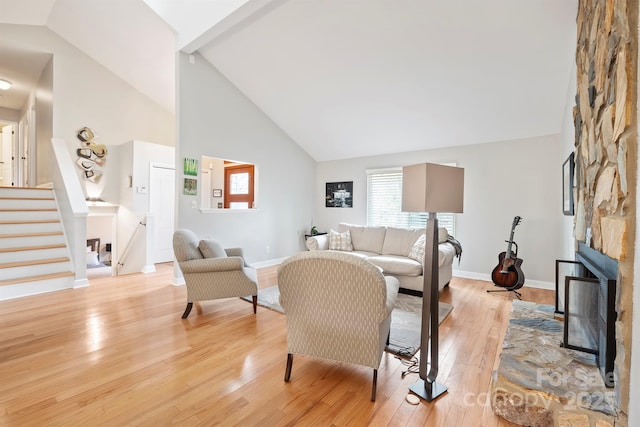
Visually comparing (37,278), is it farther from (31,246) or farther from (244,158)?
(244,158)

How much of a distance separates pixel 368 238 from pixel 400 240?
55cm

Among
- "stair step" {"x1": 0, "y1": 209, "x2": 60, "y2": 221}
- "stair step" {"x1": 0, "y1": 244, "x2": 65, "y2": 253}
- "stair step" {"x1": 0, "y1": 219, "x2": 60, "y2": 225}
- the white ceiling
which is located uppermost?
the white ceiling

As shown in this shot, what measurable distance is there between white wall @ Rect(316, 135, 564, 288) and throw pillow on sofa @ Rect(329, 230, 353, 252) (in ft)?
6.34

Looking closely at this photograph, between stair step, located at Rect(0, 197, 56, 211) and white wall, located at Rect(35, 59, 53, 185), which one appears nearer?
stair step, located at Rect(0, 197, 56, 211)

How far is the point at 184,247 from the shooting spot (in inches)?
121

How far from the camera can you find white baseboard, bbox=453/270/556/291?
4.31 meters

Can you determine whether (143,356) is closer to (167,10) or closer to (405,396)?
(405,396)

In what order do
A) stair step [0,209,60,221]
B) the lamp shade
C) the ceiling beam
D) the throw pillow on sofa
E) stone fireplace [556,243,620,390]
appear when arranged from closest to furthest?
stone fireplace [556,243,620,390] → the lamp shade → the ceiling beam → stair step [0,209,60,221] → the throw pillow on sofa

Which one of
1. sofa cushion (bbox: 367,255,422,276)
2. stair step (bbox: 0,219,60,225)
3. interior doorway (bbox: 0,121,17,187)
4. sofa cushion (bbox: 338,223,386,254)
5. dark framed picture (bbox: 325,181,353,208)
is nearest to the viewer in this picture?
sofa cushion (bbox: 367,255,422,276)

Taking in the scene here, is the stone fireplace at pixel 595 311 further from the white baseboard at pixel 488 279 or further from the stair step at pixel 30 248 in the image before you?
the stair step at pixel 30 248

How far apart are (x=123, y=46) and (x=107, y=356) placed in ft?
17.7

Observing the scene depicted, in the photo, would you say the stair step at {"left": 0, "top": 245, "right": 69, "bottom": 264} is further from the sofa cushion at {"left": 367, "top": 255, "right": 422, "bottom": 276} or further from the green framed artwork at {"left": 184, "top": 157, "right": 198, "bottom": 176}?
the sofa cushion at {"left": 367, "top": 255, "right": 422, "bottom": 276}

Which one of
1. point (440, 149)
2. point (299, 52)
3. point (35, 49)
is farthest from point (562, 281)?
point (35, 49)

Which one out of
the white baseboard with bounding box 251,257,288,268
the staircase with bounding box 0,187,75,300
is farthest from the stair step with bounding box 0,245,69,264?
the white baseboard with bounding box 251,257,288,268
